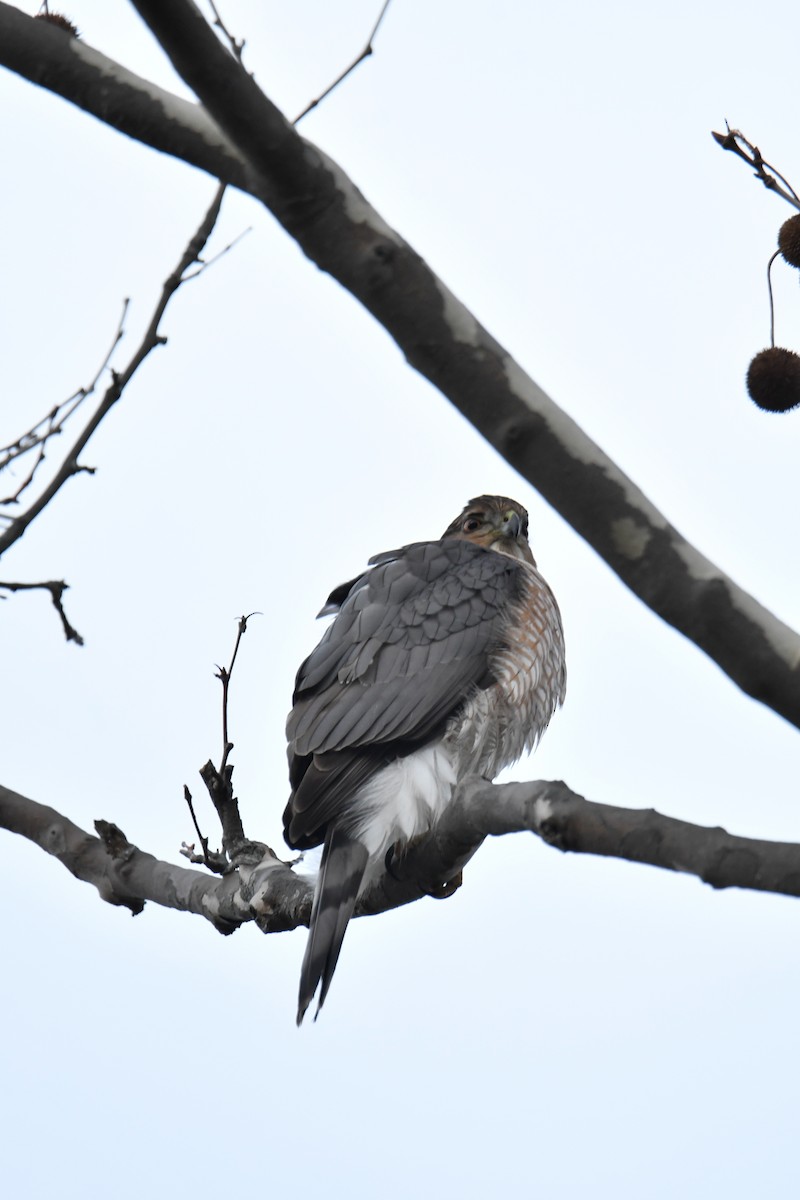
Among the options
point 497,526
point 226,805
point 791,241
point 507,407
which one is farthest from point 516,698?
point 507,407

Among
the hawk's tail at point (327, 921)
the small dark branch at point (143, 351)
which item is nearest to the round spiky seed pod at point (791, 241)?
the small dark branch at point (143, 351)

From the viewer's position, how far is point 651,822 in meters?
2.34

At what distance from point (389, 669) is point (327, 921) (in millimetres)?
1153

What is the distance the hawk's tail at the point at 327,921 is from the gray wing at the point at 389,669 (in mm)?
289

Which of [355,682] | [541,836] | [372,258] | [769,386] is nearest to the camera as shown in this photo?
[372,258]

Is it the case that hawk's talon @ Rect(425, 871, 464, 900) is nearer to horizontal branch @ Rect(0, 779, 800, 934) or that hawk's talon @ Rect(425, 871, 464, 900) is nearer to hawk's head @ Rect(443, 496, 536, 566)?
horizontal branch @ Rect(0, 779, 800, 934)

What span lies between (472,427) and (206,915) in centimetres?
262

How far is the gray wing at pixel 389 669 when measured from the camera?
476 cm

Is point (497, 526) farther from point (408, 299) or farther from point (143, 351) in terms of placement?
point (408, 299)

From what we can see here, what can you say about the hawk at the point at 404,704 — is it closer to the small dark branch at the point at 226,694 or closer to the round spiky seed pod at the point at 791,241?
the small dark branch at the point at 226,694

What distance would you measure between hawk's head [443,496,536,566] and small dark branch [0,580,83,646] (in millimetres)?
2485

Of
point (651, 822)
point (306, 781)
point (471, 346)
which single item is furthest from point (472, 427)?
point (306, 781)

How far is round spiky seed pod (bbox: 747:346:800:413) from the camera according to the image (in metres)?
3.49

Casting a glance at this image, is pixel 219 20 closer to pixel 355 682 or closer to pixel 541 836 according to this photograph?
pixel 541 836
